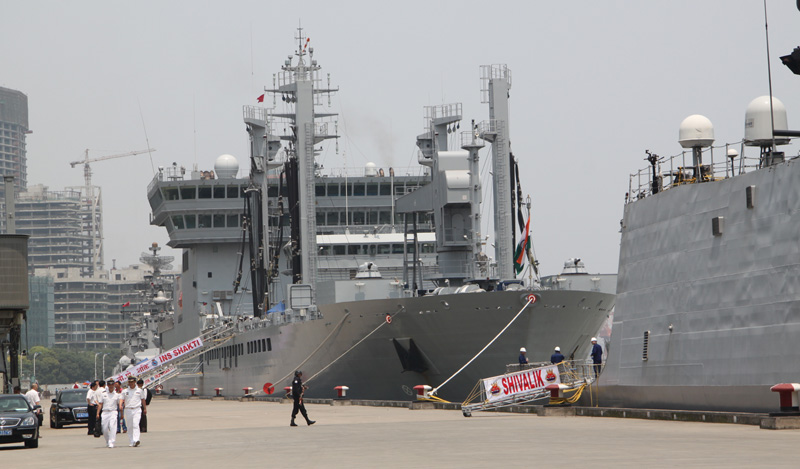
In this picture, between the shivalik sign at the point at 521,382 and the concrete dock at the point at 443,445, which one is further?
the shivalik sign at the point at 521,382

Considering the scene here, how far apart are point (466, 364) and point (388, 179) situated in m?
20.0

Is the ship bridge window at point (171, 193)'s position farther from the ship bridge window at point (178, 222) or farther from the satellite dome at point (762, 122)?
the satellite dome at point (762, 122)

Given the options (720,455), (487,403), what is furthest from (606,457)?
(487,403)

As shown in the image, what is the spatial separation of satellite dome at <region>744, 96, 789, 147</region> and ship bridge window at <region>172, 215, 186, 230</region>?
130 feet

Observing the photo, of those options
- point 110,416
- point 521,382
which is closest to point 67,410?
point 110,416

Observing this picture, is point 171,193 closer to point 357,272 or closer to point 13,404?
point 357,272

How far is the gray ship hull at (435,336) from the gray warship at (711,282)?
28.6 ft

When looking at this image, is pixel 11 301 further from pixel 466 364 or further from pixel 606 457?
pixel 606 457

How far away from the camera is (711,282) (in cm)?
2130

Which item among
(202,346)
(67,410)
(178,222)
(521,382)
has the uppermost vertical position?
(178,222)

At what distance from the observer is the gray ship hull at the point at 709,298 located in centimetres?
1934

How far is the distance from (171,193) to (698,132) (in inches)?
1515

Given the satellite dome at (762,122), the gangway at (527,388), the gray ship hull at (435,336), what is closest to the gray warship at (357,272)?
the gray ship hull at (435,336)

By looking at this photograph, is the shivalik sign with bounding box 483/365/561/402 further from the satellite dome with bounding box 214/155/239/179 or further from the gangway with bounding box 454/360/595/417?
the satellite dome with bounding box 214/155/239/179
